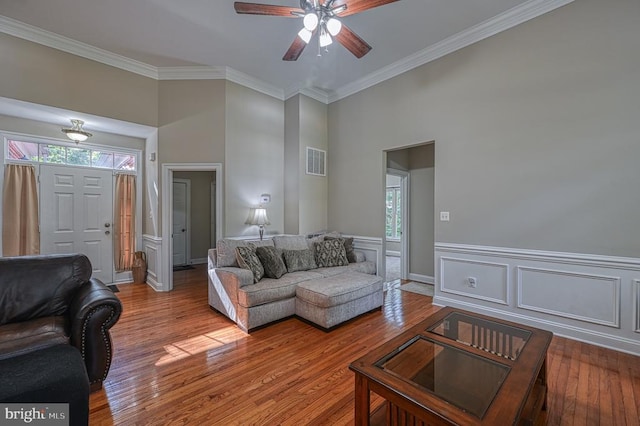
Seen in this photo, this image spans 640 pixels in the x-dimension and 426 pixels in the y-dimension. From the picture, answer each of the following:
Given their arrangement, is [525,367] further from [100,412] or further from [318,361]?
[100,412]

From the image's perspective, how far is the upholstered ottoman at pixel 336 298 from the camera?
9.62ft

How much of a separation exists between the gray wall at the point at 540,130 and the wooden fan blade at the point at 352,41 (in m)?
1.56

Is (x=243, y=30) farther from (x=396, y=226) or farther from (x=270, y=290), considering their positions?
(x=396, y=226)

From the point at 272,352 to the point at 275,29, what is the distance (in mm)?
3650

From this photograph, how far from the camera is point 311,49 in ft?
12.3

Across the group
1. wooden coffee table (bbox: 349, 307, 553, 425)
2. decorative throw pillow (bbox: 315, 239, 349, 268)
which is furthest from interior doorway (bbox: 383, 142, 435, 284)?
wooden coffee table (bbox: 349, 307, 553, 425)

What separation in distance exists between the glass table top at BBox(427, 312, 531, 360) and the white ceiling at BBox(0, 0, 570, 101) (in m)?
3.16

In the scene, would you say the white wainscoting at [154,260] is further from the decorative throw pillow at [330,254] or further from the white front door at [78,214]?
the decorative throw pillow at [330,254]

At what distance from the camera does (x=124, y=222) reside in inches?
189

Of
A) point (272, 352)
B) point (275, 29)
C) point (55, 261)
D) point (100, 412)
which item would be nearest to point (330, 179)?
point (275, 29)

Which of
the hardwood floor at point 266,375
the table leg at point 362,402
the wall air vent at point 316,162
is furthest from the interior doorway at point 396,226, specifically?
the table leg at point 362,402

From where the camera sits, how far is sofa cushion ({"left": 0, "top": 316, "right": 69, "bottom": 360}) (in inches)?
65.0

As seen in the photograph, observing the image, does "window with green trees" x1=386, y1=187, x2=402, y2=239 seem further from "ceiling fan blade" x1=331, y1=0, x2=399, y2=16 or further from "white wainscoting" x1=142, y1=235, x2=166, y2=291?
"ceiling fan blade" x1=331, y1=0, x2=399, y2=16

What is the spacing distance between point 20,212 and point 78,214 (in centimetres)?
63
